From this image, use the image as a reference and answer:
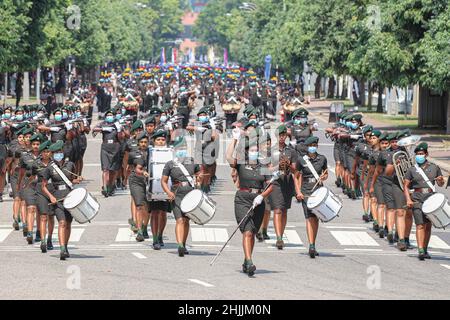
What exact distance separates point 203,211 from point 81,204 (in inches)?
77.0

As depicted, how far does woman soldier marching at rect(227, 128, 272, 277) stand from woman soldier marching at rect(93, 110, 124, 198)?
11.8 m

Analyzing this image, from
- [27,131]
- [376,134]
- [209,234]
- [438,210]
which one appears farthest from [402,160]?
[27,131]

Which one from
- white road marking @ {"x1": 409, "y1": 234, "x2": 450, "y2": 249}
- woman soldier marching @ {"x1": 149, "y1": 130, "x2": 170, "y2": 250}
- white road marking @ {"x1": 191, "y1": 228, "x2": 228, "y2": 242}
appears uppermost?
woman soldier marching @ {"x1": 149, "y1": 130, "x2": 170, "y2": 250}

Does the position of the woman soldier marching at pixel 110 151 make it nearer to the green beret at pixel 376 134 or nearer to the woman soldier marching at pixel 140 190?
the green beret at pixel 376 134

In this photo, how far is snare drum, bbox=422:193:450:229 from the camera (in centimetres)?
2102

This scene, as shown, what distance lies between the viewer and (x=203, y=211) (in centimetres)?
2031

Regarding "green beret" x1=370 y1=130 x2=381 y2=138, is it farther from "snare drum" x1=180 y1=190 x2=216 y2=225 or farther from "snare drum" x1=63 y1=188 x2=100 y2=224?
"snare drum" x1=63 y1=188 x2=100 y2=224

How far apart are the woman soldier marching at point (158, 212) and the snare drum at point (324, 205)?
8.47ft

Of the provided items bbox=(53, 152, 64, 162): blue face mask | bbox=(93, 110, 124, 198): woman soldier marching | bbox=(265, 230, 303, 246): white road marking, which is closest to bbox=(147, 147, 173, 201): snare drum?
bbox=(53, 152, 64, 162): blue face mask

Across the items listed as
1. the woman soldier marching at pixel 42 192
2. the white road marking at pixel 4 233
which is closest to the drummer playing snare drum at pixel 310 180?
the woman soldier marching at pixel 42 192

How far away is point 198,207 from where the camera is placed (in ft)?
66.5

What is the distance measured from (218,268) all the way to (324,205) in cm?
199

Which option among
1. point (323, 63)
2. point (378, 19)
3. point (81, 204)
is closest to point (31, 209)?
point (81, 204)

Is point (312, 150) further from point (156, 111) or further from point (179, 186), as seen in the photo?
point (156, 111)
